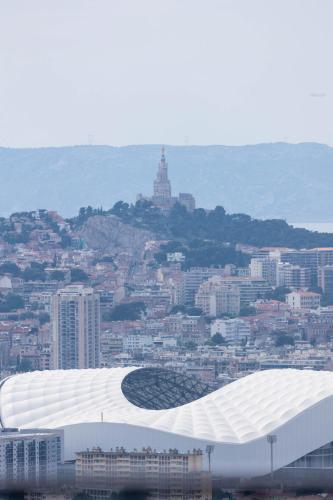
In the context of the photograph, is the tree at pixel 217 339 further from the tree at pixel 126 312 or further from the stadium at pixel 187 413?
the stadium at pixel 187 413

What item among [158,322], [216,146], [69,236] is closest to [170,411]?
[158,322]

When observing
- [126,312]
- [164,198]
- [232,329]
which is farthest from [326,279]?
[164,198]

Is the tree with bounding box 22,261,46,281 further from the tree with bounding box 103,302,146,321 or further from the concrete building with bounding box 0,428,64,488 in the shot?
the concrete building with bounding box 0,428,64,488

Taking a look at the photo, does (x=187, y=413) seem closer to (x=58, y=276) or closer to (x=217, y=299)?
(x=217, y=299)

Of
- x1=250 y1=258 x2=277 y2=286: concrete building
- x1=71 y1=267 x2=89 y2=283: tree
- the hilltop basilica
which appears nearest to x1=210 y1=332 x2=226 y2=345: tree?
x1=71 y1=267 x2=89 y2=283: tree

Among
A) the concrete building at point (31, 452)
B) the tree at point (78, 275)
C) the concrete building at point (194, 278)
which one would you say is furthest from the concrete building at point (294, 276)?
the concrete building at point (31, 452)

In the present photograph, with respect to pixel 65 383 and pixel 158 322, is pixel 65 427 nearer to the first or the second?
pixel 65 383

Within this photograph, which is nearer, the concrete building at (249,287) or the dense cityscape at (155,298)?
the dense cityscape at (155,298)

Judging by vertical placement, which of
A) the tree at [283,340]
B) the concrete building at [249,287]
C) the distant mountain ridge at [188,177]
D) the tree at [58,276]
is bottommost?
the tree at [283,340]
